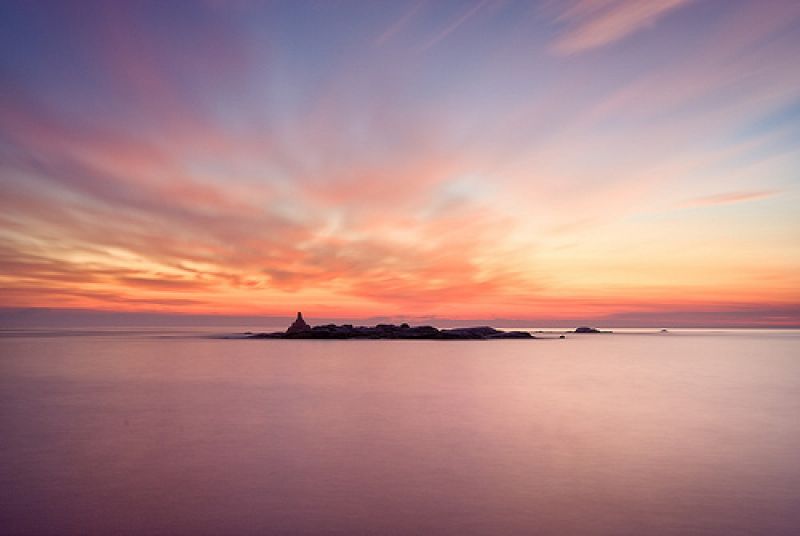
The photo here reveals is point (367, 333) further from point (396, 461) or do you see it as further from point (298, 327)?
point (396, 461)

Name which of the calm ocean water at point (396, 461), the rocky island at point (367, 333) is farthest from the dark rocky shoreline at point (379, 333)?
the calm ocean water at point (396, 461)

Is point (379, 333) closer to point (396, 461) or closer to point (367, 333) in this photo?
point (367, 333)

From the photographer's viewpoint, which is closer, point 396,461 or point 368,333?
point 396,461

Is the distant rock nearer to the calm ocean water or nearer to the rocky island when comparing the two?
the rocky island

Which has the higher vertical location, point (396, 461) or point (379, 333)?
point (379, 333)

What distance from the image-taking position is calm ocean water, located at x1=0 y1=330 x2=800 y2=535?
452 inches

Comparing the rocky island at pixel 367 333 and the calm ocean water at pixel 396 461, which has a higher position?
the rocky island at pixel 367 333

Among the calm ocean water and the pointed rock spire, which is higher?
the pointed rock spire

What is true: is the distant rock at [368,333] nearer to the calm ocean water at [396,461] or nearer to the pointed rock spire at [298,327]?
the pointed rock spire at [298,327]

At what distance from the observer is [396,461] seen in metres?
16.9

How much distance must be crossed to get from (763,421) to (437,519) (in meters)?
21.4

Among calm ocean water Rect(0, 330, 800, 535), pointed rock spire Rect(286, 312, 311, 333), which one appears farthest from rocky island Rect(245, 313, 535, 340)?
calm ocean water Rect(0, 330, 800, 535)

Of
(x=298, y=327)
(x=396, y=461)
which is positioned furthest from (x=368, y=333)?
(x=396, y=461)

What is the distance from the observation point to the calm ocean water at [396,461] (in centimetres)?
1148
